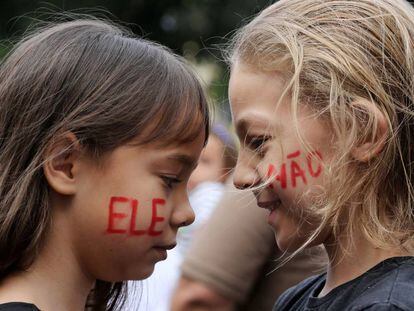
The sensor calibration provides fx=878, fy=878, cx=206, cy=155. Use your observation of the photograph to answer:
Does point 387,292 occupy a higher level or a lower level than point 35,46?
higher

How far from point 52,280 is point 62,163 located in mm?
319

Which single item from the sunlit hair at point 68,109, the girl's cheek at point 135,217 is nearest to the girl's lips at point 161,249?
the girl's cheek at point 135,217

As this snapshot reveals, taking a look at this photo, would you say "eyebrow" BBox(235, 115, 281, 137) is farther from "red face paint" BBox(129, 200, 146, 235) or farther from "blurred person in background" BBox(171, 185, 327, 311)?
"blurred person in background" BBox(171, 185, 327, 311)

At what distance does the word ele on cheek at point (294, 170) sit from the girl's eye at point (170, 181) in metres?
0.26

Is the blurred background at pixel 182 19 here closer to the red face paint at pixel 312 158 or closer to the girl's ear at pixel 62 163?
the red face paint at pixel 312 158

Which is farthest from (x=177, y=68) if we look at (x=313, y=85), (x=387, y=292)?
(x=387, y=292)

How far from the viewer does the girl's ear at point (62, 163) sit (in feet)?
7.82

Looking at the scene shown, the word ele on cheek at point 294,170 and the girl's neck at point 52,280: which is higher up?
the word ele on cheek at point 294,170

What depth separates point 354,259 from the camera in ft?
8.04

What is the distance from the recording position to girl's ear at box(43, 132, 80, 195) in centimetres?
238

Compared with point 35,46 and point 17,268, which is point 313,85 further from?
point 17,268

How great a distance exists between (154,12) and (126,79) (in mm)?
7972

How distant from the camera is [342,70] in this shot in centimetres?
244

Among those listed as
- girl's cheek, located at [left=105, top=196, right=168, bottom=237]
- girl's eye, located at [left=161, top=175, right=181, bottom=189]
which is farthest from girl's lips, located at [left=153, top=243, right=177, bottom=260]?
girl's eye, located at [left=161, top=175, right=181, bottom=189]
